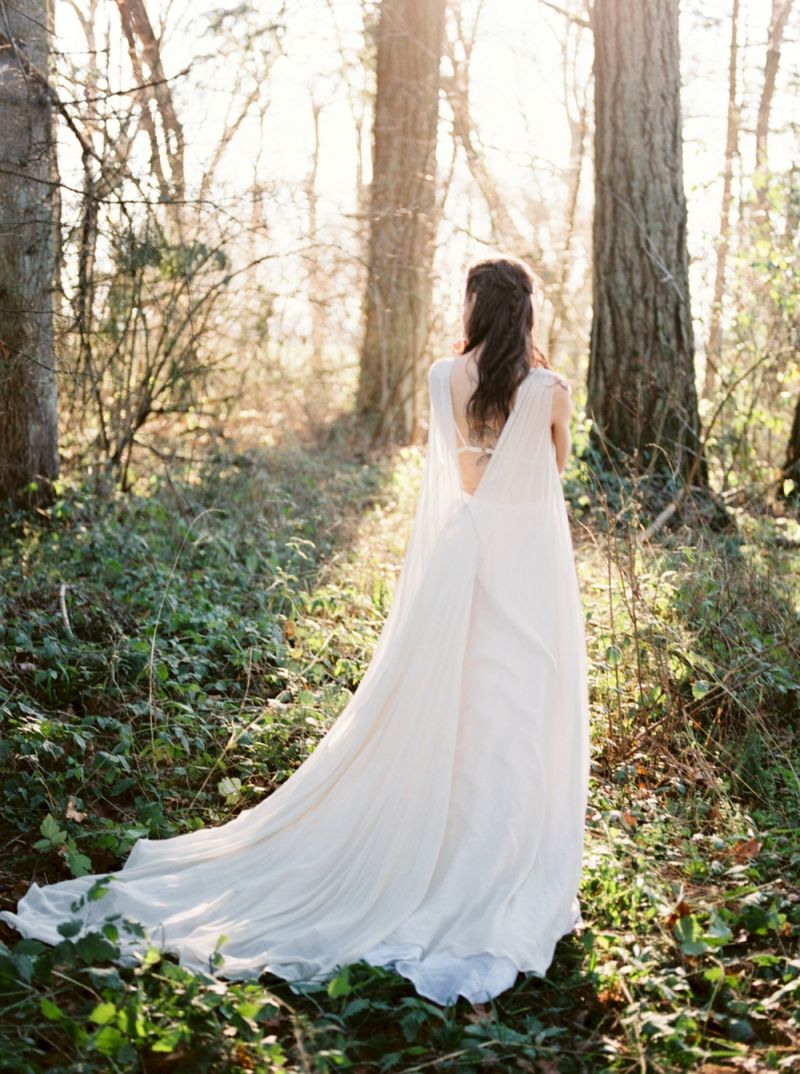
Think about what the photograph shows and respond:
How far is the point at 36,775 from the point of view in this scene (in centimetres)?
414

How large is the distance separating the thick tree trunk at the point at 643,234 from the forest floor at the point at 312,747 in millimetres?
842

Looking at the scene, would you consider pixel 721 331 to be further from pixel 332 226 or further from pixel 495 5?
pixel 495 5

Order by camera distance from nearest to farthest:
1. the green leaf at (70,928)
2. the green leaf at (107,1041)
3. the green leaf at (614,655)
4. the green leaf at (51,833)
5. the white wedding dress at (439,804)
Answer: the green leaf at (107,1041) < the green leaf at (70,928) < the white wedding dress at (439,804) < the green leaf at (51,833) < the green leaf at (614,655)

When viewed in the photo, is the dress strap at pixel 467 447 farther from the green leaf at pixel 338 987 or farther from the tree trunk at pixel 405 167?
the tree trunk at pixel 405 167

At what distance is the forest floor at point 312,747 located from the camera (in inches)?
113

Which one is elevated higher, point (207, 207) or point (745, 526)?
point (207, 207)

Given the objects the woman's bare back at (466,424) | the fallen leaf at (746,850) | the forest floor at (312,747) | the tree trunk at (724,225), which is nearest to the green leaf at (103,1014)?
the forest floor at (312,747)

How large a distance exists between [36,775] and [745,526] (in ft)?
16.1

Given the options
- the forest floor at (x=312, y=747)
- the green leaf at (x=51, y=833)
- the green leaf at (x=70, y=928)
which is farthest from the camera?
the green leaf at (x=51, y=833)

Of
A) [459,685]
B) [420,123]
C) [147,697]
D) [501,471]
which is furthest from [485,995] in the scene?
[420,123]

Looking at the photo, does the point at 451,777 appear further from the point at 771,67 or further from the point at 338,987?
the point at 771,67

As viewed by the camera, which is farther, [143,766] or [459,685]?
[143,766]

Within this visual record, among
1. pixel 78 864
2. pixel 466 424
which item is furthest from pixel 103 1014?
pixel 466 424

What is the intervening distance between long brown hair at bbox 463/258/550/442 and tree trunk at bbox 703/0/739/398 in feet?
16.3
